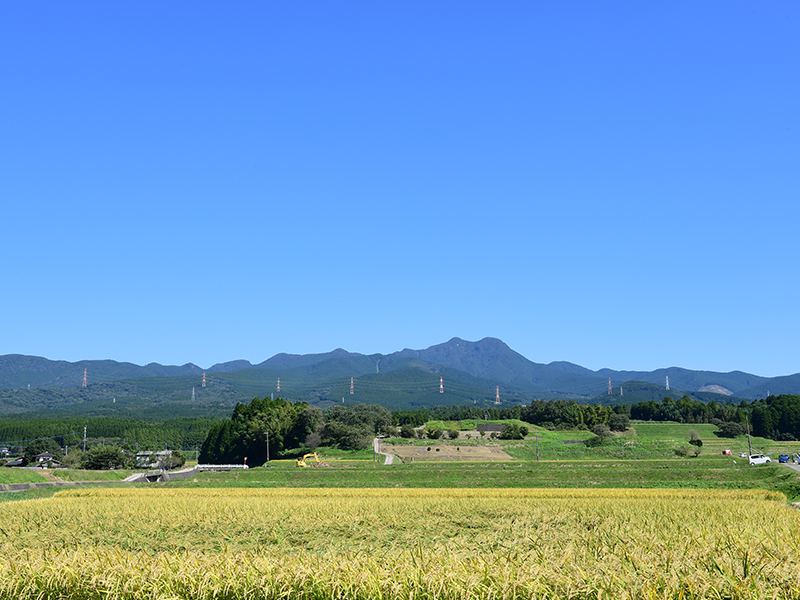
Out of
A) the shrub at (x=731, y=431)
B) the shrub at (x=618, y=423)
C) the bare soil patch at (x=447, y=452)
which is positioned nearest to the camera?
the bare soil patch at (x=447, y=452)

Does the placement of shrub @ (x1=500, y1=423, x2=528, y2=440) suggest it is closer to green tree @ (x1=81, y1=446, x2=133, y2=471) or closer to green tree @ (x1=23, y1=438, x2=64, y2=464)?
green tree @ (x1=81, y1=446, x2=133, y2=471)

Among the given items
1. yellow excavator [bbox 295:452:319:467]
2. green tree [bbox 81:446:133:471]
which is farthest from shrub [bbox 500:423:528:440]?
green tree [bbox 81:446:133:471]

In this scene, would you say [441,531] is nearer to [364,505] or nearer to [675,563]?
[364,505]

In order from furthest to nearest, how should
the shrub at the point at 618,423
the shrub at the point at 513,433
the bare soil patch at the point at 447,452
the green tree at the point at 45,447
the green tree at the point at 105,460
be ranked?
the shrub at the point at 618,423, the green tree at the point at 45,447, the shrub at the point at 513,433, the green tree at the point at 105,460, the bare soil patch at the point at 447,452

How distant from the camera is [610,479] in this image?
65.4m

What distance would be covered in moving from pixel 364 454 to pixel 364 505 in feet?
292

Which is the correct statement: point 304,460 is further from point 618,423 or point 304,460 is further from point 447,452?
point 618,423

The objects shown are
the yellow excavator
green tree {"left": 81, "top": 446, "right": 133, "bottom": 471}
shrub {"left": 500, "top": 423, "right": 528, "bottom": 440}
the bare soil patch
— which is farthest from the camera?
shrub {"left": 500, "top": 423, "right": 528, "bottom": 440}

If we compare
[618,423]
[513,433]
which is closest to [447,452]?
[513,433]

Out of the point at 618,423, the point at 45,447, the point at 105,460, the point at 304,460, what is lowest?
the point at 45,447

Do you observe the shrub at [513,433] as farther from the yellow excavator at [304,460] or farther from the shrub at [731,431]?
the shrub at [731,431]

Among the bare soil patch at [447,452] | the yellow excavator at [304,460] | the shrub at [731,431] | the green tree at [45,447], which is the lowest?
the green tree at [45,447]

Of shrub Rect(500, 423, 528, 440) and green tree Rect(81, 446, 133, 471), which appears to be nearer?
green tree Rect(81, 446, 133, 471)

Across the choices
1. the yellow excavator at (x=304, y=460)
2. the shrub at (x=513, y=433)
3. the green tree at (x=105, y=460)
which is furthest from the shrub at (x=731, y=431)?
the green tree at (x=105, y=460)
